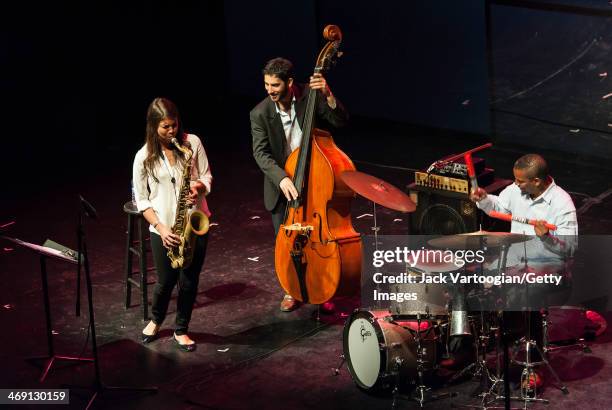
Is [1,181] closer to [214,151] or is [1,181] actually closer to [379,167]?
[214,151]

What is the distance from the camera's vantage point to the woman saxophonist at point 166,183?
5.77 metres

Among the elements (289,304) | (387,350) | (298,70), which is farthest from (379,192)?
(298,70)

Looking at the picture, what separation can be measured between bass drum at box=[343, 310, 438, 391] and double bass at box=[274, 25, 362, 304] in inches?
23.3

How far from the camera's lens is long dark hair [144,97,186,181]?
18.7ft

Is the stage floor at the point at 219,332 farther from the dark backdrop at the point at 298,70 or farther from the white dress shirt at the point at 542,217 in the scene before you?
the dark backdrop at the point at 298,70

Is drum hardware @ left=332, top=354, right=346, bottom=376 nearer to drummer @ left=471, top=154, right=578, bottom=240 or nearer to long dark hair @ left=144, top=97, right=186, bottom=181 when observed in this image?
drummer @ left=471, top=154, right=578, bottom=240

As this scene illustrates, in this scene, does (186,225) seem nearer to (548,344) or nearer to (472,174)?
(472,174)

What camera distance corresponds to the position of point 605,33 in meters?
8.93

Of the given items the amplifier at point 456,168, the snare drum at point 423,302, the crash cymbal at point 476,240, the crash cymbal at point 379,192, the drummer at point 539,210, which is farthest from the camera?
the amplifier at point 456,168

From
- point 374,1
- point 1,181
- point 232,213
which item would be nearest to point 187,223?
point 232,213

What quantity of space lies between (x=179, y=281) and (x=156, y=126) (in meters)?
1.00

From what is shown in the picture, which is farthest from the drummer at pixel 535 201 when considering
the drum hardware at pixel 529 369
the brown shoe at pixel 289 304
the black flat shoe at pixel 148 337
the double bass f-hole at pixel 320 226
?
the black flat shoe at pixel 148 337

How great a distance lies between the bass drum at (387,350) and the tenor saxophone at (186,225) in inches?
43.2

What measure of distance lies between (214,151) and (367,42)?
2.07 metres
